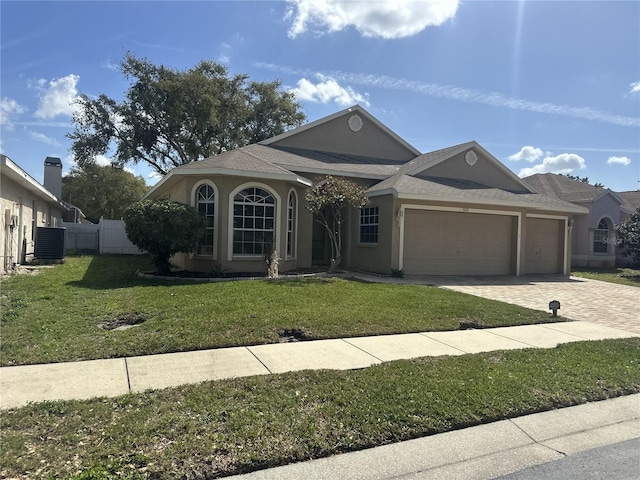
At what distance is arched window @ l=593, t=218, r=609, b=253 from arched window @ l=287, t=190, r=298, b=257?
758 inches

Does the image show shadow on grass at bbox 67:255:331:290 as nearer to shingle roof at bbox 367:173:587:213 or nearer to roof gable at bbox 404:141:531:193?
shingle roof at bbox 367:173:587:213

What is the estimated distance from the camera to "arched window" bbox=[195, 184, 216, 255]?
13.2 m

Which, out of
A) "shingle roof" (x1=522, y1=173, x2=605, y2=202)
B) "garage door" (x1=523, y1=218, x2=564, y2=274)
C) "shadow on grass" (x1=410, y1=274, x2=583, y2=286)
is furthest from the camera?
"shingle roof" (x1=522, y1=173, x2=605, y2=202)

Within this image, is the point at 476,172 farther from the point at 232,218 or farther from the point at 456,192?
the point at 232,218

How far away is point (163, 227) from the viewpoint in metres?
11.6

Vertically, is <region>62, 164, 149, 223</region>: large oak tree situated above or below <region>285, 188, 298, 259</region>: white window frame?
above

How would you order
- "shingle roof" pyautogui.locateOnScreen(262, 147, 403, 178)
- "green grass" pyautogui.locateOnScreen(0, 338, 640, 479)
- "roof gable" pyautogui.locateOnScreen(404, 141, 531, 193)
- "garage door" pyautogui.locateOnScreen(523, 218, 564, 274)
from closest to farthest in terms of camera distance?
"green grass" pyautogui.locateOnScreen(0, 338, 640, 479)
"shingle roof" pyautogui.locateOnScreen(262, 147, 403, 178)
"roof gable" pyautogui.locateOnScreen(404, 141, 531, 193)
"garage door" pyautogui.locateOnScreen(523, 218, 564, 274)

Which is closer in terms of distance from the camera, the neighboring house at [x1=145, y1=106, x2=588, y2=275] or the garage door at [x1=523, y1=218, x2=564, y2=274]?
the neighboring house at [x1=145, y1=106, x2=588, y2=275]

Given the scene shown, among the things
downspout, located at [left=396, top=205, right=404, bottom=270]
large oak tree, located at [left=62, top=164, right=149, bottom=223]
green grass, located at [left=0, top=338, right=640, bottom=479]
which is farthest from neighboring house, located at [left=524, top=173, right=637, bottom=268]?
large oak tree, located at [left=62, top=164, right=149, bottom=223]

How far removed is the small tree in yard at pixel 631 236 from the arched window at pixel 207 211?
823 inches

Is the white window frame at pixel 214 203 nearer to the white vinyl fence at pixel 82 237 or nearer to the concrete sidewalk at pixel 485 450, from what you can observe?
the concrete sidewalk at pixel 485 450

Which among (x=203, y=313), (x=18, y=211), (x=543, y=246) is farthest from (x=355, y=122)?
(x=203, y=313)

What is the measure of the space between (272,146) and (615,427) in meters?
16.1

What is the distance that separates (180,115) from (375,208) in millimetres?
19003
